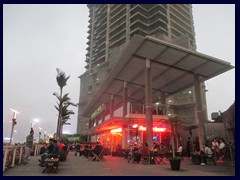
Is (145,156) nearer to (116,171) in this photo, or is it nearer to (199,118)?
(116,171)

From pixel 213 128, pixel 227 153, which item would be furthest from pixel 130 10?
pixel 227 153

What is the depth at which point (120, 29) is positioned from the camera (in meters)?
83.6

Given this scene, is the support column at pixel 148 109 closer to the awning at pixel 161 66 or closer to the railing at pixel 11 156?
the awning at pixel 161 66

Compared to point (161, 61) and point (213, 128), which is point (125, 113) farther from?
point (213, 128)

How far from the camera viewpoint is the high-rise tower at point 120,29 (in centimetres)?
7838

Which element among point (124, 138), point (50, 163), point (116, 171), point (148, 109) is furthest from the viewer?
point (124, 138)

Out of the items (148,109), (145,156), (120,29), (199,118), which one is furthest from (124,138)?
(120,29)

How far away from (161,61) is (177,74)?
10.4 ft

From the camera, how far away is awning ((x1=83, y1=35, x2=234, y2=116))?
1816 cm

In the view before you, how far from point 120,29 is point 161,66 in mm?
65718

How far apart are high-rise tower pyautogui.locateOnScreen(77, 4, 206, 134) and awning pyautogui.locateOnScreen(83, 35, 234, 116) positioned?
4564 cm

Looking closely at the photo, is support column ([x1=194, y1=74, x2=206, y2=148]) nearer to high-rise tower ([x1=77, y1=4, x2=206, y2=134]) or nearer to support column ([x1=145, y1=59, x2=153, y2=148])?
support column ([x1=145, y1=59, x2=153, y2=148])

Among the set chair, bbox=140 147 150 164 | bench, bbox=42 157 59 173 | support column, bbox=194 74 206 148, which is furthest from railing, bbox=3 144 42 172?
support column, bbox=194 74 206 148

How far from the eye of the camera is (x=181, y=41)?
20.5m
